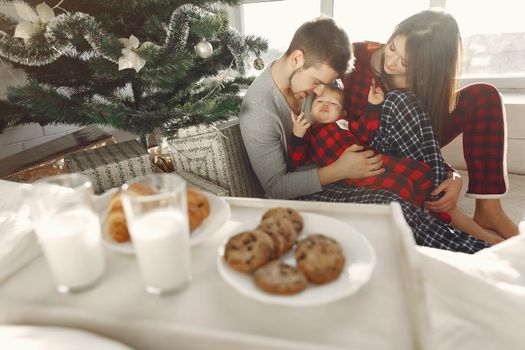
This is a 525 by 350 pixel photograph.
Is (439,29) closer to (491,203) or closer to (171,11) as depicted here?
(491,203)

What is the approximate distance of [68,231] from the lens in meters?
0.48

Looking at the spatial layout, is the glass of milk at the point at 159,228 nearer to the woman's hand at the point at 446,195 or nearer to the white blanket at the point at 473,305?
the white blanket at the point at 473,305

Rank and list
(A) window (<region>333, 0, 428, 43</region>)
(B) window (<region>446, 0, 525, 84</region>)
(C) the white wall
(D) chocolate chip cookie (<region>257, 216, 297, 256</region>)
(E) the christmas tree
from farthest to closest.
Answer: (A) window (<region>333, 0, 428, 43</region>) < (B) window (<region>446, 0, 525, 84</region>) < (C) the white wall < (E) the christmas tree < (D) chocolate chip cookie (<region>257, 216, 297, 256</region>)

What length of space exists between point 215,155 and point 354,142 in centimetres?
42

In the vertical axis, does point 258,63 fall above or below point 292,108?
above

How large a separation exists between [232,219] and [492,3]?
1.74 meters

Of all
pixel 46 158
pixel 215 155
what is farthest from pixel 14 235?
pixel 46 158

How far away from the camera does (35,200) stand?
0.47m

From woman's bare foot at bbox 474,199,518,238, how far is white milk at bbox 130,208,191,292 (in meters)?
1.06

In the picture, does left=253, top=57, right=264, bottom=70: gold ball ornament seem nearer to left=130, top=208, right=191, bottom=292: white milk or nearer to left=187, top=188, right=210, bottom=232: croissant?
left=187, top=188, right=210, bottom=232: croissant

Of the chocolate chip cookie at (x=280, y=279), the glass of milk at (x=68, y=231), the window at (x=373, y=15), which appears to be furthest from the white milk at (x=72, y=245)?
the window at (x=373, y=15)

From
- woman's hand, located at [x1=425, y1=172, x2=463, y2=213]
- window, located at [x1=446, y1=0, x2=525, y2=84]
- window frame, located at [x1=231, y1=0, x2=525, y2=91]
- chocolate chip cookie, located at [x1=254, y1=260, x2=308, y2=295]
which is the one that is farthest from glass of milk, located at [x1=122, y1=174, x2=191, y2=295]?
window, located at [x1=446, y1=0, x2=525, y2=84]

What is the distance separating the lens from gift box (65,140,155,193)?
3.65 ft

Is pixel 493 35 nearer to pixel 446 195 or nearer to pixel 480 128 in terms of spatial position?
pixel 480 128
